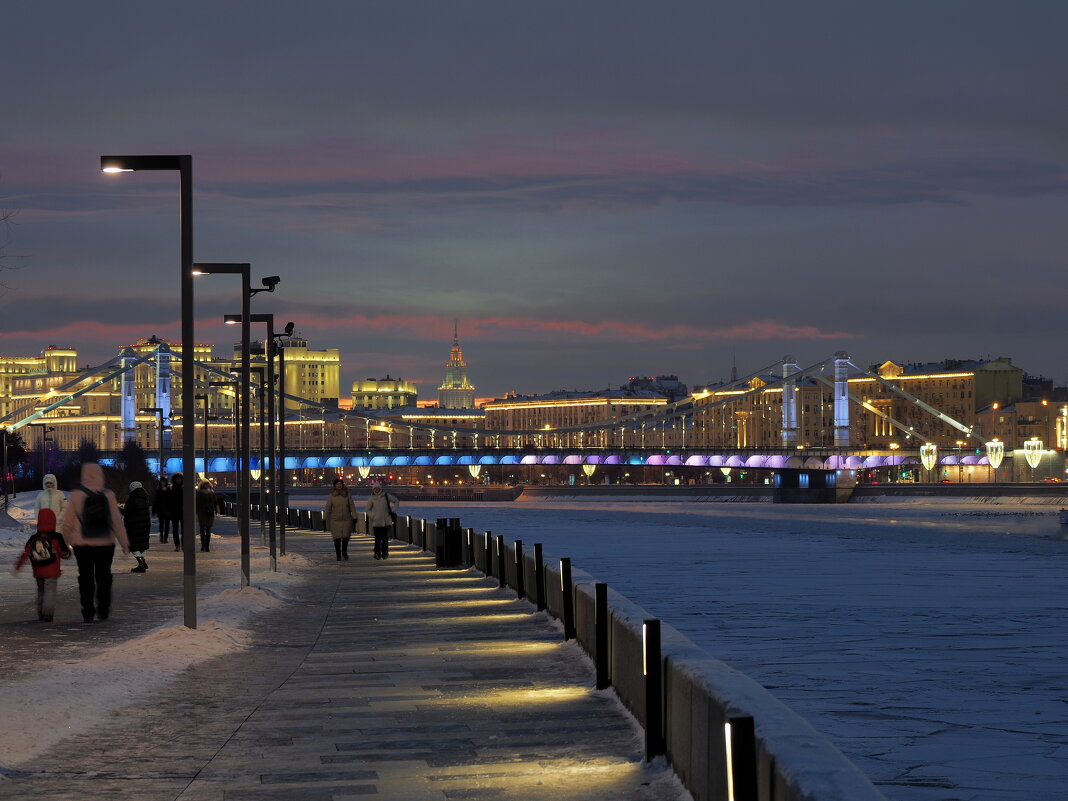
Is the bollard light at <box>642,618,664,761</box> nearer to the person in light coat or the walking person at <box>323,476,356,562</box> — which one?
the person in light coat

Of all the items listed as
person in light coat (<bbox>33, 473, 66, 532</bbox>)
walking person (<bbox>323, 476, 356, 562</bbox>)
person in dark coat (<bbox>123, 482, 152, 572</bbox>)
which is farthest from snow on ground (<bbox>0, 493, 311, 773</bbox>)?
walking person (<bbox>323, 476, 356, 562</bbox>)

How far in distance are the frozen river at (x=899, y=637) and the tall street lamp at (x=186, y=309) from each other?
5.49 m

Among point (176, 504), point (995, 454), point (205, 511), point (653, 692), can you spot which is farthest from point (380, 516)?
point (995, 454)

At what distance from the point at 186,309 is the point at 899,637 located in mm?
8985

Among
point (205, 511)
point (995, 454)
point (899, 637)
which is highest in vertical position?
point (995, 454)

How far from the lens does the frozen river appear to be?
11.3 meters

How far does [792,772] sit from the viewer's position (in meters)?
6.63

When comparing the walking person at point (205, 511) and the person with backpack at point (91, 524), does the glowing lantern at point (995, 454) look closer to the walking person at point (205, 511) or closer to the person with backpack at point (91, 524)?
the walking person at point (205, 511)

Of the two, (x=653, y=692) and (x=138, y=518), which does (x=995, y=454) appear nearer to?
(x=138, y=518)

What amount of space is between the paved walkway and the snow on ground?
187 millimetres

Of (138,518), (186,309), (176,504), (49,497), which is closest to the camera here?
(186,309)

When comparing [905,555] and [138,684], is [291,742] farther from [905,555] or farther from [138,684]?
[905,555]

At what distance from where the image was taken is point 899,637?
67.5 feet

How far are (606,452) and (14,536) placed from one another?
11339 centimetres
